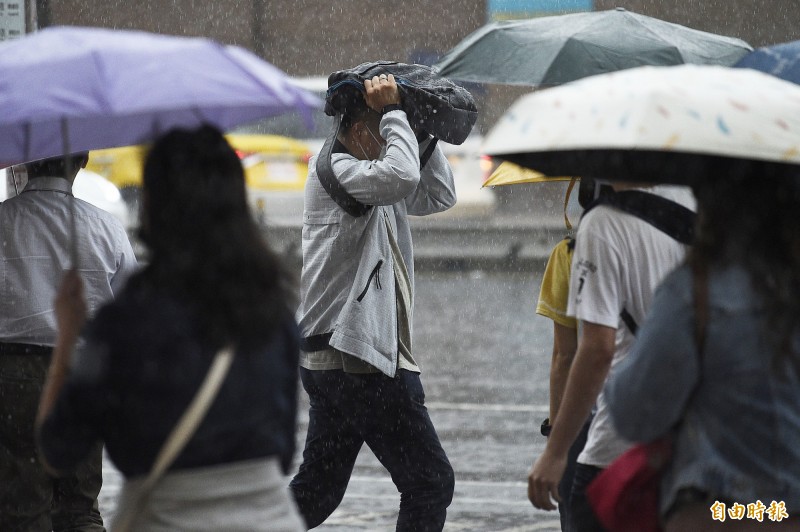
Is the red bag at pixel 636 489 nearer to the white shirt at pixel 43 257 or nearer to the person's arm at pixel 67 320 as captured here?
the person's arm at pixel 67 320

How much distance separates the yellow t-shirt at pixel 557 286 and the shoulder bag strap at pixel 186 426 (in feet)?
5.43

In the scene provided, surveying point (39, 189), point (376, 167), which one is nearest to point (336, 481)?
point (376, 167)

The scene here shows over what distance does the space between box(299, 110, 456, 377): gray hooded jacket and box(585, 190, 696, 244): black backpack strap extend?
3.95 feet

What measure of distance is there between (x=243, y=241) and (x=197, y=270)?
126 mm

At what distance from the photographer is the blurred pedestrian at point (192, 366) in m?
2.84

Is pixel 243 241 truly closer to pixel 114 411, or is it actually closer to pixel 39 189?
pixel 114 411

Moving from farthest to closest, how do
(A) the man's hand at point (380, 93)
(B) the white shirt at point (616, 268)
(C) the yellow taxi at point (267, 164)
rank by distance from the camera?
(C) the yellow taxi at point (267, 164), (A) the man's hand at point (380, 93), (B) the white shirt at point (616, 268)

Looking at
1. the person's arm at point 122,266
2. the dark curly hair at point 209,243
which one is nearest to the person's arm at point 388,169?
the person's arm at point 122,266

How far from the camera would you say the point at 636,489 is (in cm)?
296

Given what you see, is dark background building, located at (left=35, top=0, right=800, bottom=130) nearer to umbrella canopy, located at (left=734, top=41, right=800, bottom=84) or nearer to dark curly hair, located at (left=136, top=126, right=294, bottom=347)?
umbrella canopy, located at (left=734, top=41, right=800, bottom=84)

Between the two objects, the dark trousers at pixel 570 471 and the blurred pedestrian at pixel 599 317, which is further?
the dark trousers at pixel 570 471

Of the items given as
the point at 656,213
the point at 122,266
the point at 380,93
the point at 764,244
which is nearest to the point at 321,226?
the point at 380,93

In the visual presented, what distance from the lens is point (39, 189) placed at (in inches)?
194

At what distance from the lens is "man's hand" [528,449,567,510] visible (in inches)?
Result: 143
